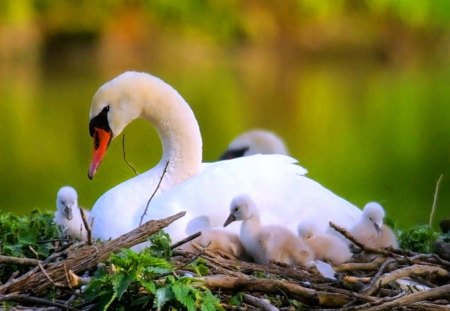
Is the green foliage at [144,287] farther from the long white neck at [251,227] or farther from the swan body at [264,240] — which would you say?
the long white neck at [251,227]

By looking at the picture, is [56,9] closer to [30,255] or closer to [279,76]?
[279,76]

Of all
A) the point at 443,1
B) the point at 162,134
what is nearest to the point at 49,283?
the point at 162,134

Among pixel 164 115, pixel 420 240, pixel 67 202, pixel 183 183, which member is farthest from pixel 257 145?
pixel 67 202

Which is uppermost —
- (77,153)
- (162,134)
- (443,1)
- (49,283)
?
(443,1)

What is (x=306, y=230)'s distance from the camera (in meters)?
5.78

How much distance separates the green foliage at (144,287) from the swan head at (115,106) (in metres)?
2.17

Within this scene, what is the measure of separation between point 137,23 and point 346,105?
10.6 meters

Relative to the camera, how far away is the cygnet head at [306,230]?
574cm

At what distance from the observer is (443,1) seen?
3691 centimetres

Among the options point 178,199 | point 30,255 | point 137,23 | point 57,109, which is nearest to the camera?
point 30,255

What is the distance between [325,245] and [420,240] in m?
0.73

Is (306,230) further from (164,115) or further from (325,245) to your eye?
(164,115)

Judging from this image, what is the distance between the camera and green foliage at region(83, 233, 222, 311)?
4.57 m

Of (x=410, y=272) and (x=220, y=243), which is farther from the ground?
(x=220, y=243)
